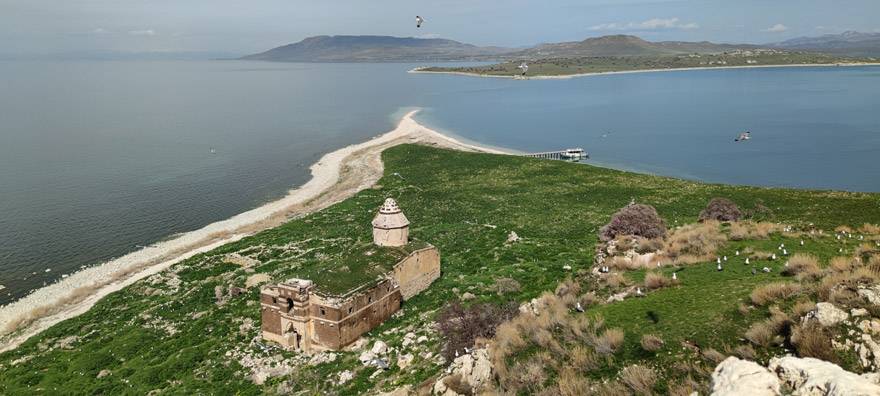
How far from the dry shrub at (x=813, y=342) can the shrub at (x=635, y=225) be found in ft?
60.3

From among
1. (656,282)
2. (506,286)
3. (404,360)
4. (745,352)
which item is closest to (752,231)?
(656,282)

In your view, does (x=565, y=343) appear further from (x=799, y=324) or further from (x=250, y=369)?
(x=250, y=369)

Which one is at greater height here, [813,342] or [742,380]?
[813,342]

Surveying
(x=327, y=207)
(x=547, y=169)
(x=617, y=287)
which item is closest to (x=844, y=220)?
(x=617, y=287)

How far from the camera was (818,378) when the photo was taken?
31.3 ft

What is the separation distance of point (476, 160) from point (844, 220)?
42.1m

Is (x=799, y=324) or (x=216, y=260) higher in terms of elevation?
(x=799, y=324)

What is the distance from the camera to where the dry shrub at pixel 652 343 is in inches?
524

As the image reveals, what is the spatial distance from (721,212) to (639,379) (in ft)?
84.9

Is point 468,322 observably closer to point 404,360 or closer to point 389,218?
point 404,360

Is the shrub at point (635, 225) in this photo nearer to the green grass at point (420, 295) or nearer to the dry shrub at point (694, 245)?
the green grass at point (420, 295)

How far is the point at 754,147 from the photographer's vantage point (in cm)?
9019

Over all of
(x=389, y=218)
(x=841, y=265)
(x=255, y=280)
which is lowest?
(x=255, y=280)

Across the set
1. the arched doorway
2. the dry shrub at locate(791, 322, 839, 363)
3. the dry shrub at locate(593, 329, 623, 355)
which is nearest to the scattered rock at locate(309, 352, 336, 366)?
the arched doorway
